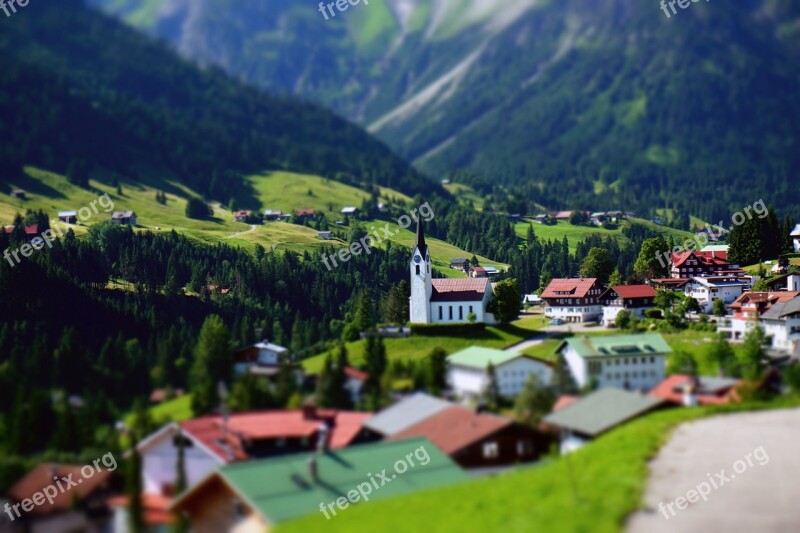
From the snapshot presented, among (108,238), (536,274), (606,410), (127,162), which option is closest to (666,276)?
(536,274)

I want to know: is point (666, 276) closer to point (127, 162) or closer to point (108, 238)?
point (108, 238)

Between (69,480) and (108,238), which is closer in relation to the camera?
(69,480)

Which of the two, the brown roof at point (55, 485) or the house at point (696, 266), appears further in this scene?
the house at point (696, 266)

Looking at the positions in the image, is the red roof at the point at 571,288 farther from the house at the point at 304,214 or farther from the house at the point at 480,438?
the house at the point at 304,214

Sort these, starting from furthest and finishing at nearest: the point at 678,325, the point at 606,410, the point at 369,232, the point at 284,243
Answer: the point at 369,232 → the point at 284,243 → the point at 678,325 → the point at 606,410

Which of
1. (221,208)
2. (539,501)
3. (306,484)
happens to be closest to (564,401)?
(539,501)

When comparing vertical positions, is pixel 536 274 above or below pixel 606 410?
above

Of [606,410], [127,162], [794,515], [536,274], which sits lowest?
[794,515]

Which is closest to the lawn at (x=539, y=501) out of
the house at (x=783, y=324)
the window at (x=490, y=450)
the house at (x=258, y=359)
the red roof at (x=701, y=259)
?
the window at (x=490, y=450)
